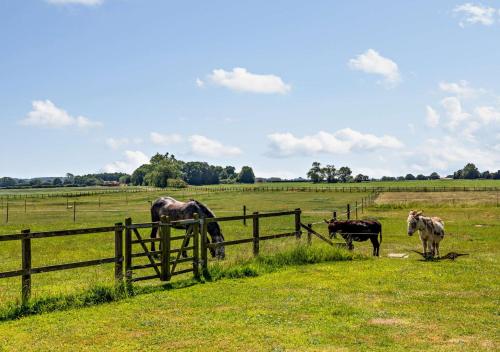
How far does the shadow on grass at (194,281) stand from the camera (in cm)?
1059

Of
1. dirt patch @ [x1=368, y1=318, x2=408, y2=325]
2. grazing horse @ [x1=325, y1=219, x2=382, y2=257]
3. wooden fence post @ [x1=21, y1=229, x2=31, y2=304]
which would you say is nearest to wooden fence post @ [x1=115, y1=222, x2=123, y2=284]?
wooden fence post @ [x1=21, y1=229, x2=31, y2=304]

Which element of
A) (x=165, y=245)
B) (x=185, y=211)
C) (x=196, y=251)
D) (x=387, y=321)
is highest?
(x=185, y=211)

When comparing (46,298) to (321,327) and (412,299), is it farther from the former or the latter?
(412,299)

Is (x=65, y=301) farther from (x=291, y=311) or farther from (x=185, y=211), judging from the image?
(x=185, y=211)

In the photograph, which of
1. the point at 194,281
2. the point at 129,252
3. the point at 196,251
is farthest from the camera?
the point at 196,251

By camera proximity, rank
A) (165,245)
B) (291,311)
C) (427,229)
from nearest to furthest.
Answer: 1. (291,311)
2. (165,245)
3. (427,229)

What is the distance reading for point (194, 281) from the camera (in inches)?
540

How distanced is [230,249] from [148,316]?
12638 mm

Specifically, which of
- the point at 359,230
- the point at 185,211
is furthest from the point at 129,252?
the point at 359,230

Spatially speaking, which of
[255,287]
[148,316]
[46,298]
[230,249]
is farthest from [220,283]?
[230,249]

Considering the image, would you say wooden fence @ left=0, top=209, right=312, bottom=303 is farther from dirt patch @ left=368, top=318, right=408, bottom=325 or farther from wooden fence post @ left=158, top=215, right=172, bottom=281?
dirt patch @ left=368, top=318, right=408, bottom=325

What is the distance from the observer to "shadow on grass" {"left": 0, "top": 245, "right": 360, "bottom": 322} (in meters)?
10.6

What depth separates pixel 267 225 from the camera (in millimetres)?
35750

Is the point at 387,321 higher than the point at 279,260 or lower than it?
lower
